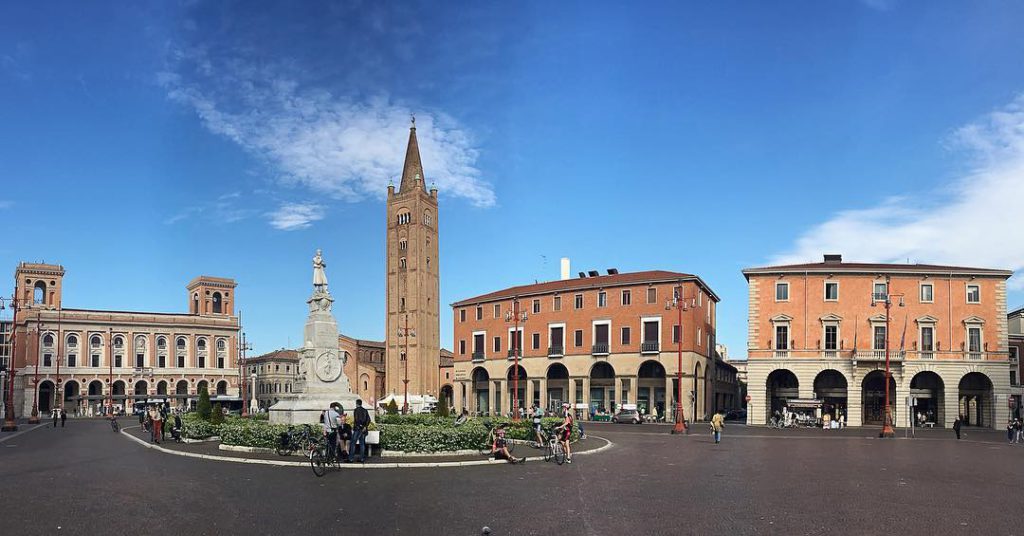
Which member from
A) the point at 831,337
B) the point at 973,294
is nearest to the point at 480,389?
the point at 831,337

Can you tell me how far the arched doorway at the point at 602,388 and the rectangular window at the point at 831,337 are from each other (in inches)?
688

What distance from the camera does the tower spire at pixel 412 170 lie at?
100m

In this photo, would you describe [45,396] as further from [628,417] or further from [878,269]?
[878,269]

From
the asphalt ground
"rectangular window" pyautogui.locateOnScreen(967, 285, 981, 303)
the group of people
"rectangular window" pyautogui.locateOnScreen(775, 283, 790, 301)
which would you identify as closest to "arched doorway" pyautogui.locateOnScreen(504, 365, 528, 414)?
"rectangular window" pyautogui.locateOnScreen(775, 283, 790, 301)

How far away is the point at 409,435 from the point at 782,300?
3810 centimetres

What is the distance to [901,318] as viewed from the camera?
52.0 meters

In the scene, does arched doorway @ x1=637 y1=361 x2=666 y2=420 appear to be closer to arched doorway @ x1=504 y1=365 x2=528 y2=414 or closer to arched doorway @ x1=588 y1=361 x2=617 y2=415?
arched doorway @ x1=588 y1=361 x2=617 y2=415

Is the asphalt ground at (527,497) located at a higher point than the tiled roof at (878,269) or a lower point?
lower

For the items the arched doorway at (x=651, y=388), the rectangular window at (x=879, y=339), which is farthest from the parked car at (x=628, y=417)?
the rectangular window at (x=879, y=339)

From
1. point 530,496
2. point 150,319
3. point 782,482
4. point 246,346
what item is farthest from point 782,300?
point 150,319

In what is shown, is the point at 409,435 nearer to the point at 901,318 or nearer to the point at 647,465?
the point at 647,465

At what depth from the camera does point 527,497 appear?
48.9ft

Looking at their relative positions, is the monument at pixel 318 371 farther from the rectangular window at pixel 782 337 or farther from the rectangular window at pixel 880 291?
the rectangular window at pixel 880 291

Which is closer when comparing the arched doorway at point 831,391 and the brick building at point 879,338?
the brick building at point 879,338
